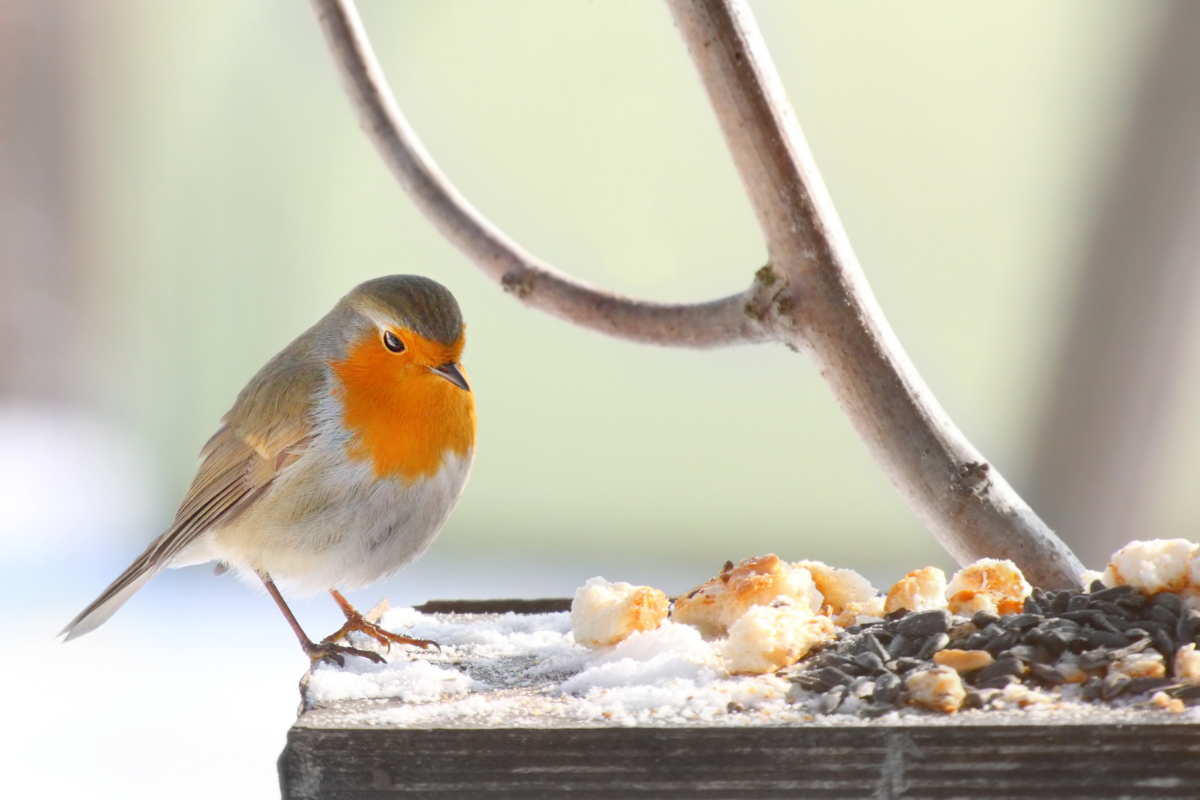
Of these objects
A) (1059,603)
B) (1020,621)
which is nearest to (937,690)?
(1020,621)

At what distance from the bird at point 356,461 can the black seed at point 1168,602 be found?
3.43 ft

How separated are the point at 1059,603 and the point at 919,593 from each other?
0.70 ft

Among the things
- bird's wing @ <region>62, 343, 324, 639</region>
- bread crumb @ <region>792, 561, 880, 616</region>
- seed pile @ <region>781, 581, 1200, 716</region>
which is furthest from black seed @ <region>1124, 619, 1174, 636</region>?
bird's wing @ <region>62, 343, 324, 639</region>

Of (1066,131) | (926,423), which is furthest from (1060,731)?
(1066,131)

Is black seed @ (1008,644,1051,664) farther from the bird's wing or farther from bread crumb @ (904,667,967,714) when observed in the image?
the bird's wing

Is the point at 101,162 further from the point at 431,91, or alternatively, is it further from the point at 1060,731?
the point at 1060,731

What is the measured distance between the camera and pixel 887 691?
4.25 feet

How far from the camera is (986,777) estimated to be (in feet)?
3.90

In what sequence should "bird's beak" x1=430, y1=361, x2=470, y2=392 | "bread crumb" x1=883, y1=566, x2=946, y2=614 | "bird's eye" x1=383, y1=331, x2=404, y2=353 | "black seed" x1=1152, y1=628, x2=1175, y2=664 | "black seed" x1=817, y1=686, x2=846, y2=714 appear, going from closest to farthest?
"black seed" x1=817, y1=686, x2=846, y2=714
"black seed" x1=1152, y1=628, x2=1175, y2=664
"bread crumb" x1=883, y1=566, x2=946, y2=614
"bird's beak" x1=430, y1=361, x2=470, y2=392
"bird's eye" x1=383, y1=331, x2=404, y2=353

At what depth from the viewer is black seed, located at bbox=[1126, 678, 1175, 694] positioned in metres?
1.28

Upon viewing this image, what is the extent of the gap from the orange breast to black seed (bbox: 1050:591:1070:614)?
39.2 inches

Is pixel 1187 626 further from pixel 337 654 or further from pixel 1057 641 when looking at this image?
pixel 337 654

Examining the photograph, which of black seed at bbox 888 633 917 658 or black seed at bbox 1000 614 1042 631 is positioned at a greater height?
black seed at bbox 1000 614 1042 631

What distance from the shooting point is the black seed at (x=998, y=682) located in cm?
133
